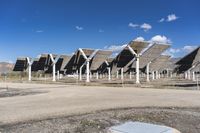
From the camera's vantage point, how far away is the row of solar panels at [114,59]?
1483 inches

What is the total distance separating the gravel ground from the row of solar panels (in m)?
24.8

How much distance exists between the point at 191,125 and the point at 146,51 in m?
30.4

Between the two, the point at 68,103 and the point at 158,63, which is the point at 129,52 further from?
the point at 68,103

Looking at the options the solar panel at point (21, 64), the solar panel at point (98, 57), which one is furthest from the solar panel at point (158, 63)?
the solar panel at point (21, 64)

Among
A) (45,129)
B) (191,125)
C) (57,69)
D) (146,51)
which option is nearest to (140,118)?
(191,125)

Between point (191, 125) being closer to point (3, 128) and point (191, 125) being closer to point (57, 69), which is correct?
point (3, 128)

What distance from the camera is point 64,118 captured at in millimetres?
9195

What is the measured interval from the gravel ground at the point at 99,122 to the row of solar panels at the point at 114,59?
2479 cm

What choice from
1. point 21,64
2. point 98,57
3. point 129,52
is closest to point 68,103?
point 129,52

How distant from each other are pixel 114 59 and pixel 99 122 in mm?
42490

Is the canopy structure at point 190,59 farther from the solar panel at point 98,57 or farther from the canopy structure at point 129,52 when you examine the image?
the solar panel at point 98,57

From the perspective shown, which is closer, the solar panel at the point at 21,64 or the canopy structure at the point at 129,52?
the canopy structure at the point at 129,52

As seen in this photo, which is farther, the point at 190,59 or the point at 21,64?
the point at 21,64

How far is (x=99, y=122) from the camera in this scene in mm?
8414
